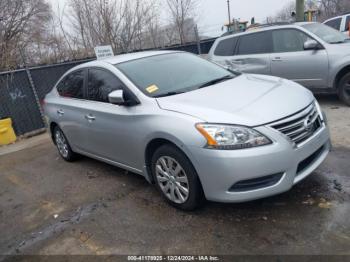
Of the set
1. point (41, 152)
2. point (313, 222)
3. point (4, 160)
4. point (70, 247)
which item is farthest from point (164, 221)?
point (4, 160)

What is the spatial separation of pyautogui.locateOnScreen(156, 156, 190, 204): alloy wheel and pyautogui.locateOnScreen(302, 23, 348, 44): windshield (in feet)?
15.6

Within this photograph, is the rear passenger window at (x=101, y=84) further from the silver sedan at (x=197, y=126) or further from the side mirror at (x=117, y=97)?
the side mirror at (x=117, y=97)

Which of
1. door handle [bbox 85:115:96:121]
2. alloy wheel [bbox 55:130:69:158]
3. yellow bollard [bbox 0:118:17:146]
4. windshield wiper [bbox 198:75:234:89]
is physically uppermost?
windshield wiper [bbox 198:75:234:89]

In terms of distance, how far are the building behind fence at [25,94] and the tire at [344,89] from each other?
7.25 m

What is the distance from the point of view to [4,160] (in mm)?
6863

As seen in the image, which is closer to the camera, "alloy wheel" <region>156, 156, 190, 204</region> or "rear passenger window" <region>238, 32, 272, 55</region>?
"alloy wheel" <region>156, 156, 190, 204</region>

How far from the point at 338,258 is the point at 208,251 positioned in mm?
1009

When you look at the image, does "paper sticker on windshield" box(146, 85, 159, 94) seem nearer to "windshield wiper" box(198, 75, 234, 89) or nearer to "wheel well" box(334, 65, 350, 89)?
"windshield wiper" box(198, 75, 234, 89)

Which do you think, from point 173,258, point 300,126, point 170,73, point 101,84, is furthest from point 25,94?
point 300,126

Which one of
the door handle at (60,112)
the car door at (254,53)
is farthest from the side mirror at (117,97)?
the car door at (254,53)

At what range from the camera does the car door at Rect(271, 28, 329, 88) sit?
649cm

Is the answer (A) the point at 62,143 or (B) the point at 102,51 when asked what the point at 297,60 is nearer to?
(A) the point at 62,143

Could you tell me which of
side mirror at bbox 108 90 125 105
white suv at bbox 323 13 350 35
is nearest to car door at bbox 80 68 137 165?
side mirror at bbox 108 90 125 105

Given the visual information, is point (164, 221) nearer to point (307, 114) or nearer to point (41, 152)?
point (307, 114)
